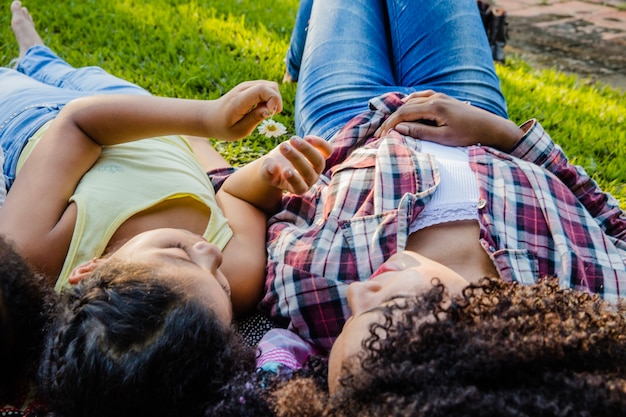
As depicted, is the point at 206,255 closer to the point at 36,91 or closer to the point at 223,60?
the point at 36,91

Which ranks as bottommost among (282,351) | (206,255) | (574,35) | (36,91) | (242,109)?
(574,35)

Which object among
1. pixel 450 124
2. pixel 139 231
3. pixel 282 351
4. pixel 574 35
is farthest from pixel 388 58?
pixel 574 35

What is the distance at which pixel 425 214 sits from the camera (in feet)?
6.37

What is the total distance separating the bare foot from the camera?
329 centimetres

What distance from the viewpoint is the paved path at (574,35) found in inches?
203

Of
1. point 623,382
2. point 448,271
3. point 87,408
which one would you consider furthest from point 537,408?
point 87,408

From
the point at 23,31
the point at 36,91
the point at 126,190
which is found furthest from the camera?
the point at 23,31

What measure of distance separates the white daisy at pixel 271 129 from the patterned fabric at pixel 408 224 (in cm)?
95

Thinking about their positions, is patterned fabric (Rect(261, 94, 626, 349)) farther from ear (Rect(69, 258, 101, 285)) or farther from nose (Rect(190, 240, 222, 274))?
ear (Rect(69, 258, 101, 285))

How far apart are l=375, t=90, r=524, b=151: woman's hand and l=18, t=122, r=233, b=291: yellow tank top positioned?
787mm

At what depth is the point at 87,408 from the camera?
1.40 meters

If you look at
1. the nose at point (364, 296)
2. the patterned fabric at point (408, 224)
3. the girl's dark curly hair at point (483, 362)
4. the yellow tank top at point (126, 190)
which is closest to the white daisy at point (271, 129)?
the yellow tank top at point (126, 190)

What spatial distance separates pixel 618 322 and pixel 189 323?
1035 mm

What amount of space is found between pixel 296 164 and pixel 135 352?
0.83 m
